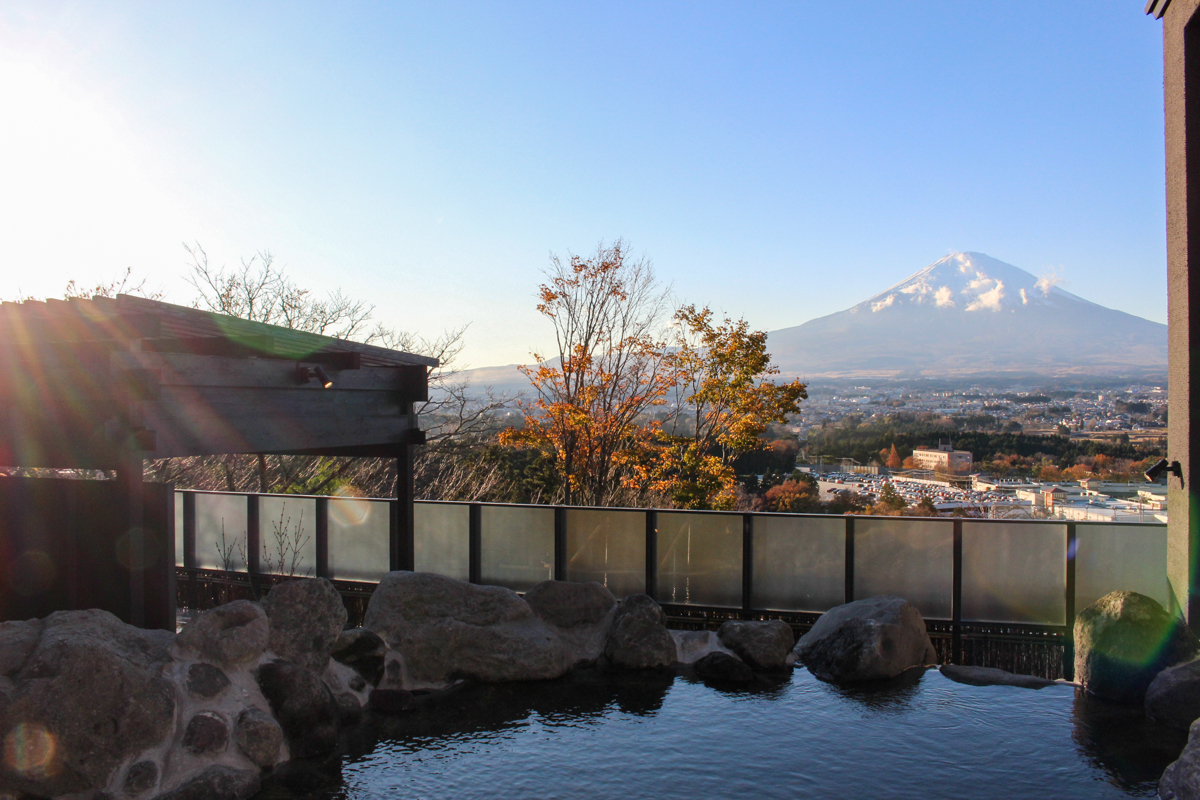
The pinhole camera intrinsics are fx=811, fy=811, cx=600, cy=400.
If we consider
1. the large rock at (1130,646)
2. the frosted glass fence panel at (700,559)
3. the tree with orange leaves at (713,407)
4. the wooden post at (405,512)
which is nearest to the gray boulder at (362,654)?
the wooden post at (405,512)

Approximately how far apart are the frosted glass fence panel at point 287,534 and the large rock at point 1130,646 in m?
8.52

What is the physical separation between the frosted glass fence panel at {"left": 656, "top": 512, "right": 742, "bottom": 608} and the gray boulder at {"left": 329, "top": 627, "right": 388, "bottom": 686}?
3315 mm

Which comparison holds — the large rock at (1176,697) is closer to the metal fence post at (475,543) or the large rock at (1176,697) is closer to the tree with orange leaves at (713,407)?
the metal fence post at (475,543)

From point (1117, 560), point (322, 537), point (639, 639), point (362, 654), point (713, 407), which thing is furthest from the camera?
point (713, 407)

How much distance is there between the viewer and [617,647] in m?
7.88

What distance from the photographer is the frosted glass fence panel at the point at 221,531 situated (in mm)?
10688

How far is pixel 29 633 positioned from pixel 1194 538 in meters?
8.97

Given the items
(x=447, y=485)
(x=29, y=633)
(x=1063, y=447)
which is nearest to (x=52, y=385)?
(x=29, y=633)

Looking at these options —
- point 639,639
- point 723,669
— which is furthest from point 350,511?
point 723,669

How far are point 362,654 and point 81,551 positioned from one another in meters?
2.32

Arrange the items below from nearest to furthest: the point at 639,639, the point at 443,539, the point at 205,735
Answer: the point at 205,735, the point at 639,639, the point at 443,539

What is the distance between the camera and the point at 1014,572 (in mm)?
8336

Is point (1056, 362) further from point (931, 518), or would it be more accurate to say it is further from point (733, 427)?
point (931, 518)

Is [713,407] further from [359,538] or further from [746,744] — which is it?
[746,744]
